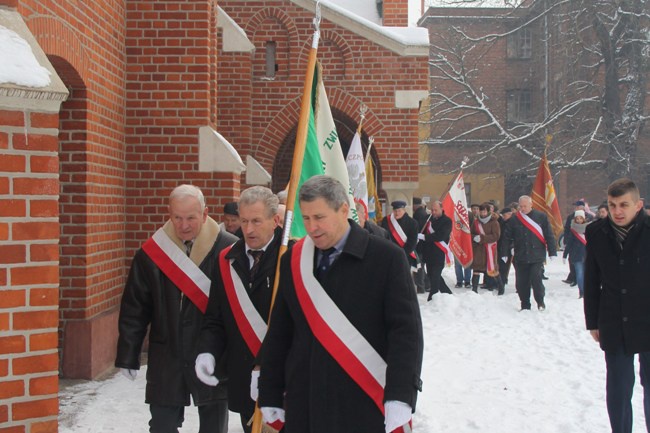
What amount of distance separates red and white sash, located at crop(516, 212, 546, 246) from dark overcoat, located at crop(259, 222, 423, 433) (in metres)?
10.5

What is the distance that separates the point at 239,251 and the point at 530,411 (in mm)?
3655

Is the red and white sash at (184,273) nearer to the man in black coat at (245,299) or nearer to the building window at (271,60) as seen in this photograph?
the man in black coat at (245,299)

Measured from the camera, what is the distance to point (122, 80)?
8414 millimetres

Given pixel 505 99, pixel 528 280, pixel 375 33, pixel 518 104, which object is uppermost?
pixel 505 99

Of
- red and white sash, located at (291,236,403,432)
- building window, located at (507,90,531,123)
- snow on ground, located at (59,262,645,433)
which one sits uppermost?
building window, located at (507,90,531,123)

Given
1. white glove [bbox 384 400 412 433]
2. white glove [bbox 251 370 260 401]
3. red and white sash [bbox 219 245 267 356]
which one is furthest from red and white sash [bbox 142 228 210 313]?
white glove [bbox 384 400 412 433]

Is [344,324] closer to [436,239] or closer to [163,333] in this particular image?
[163,333]

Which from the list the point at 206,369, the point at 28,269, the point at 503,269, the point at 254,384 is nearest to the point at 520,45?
the point at 503,269

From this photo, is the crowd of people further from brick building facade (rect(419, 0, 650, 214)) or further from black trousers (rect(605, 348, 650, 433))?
brick building facade (rect(419, 0, 650, 214))

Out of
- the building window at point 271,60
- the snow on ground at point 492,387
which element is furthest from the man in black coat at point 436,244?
the building window at point 271,60

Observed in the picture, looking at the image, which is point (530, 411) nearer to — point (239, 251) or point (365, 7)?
point (239, 251)

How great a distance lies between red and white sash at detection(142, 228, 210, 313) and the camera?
4.93 metres

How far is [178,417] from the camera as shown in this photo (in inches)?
201

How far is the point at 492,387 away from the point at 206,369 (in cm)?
432
